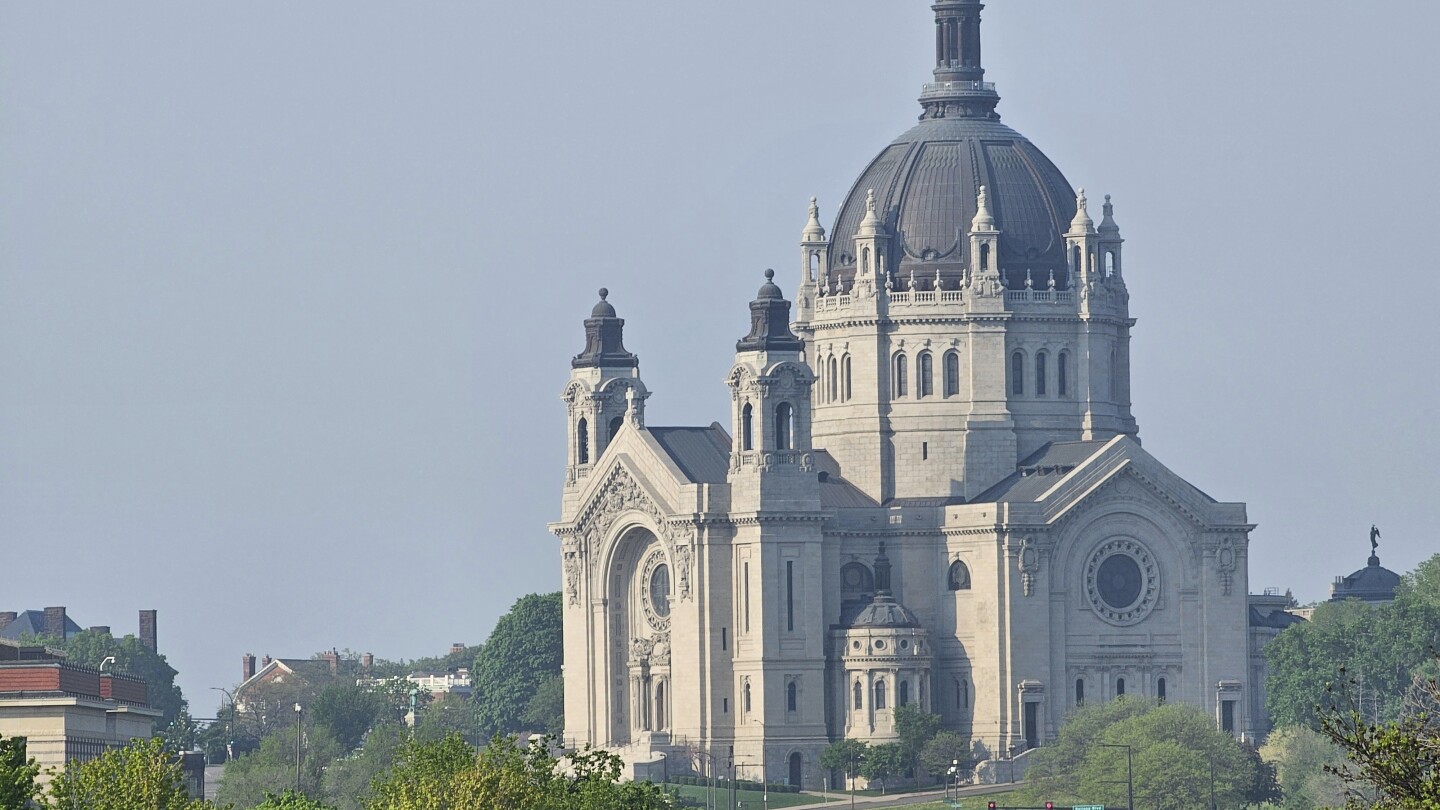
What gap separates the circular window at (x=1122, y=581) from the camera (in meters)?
169

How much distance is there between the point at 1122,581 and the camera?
169375mm

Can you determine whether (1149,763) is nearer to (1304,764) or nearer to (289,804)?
(1304,764)

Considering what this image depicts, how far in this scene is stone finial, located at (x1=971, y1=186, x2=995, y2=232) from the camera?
171m

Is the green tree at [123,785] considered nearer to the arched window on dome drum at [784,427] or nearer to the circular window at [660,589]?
the arched window on dome drum at [784,427]

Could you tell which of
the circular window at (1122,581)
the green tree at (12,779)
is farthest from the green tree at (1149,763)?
the green tree at (12,779)

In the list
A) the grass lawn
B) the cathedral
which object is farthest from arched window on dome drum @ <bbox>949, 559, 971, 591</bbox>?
the grass lawn

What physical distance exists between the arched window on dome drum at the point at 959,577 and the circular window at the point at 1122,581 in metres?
5.01

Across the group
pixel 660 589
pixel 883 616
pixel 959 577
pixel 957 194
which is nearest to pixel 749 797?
pixel 883 616

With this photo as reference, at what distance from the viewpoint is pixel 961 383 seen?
173m

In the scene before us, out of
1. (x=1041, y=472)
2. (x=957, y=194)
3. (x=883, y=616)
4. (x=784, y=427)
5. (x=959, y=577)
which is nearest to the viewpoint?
(x=883, y=616)

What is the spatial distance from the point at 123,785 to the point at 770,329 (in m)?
85.2

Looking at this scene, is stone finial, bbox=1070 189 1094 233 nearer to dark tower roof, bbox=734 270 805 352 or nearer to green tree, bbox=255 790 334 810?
dark tower roof, bbox=734 270 805 352

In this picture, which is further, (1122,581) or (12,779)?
(1122,581)

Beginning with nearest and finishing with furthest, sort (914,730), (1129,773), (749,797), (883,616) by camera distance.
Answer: (1129,773) < (749,797) < (914,730) < (883,616)
